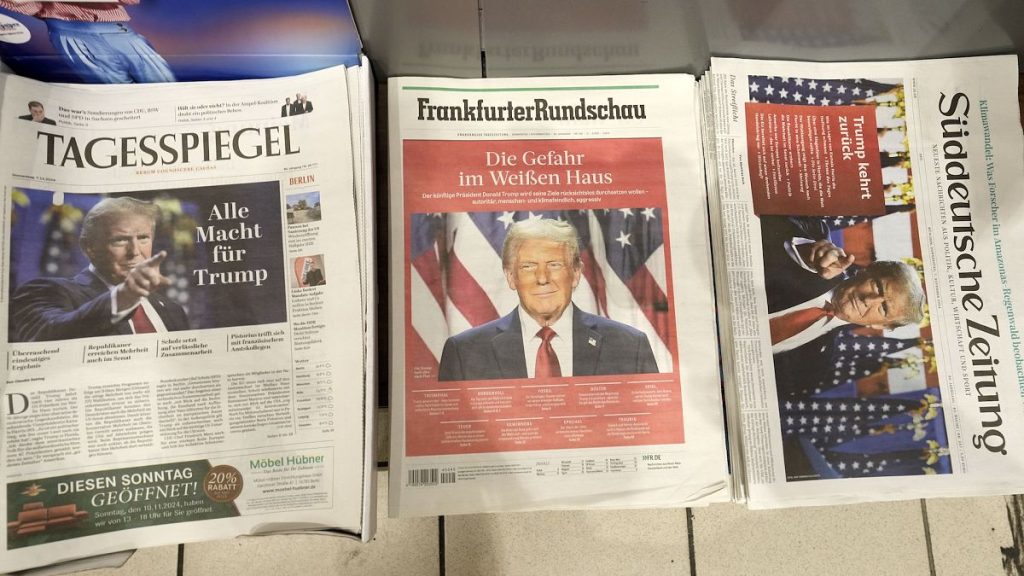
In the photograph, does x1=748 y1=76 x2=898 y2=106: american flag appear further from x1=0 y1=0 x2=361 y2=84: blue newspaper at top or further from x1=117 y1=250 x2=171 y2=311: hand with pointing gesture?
x1=117 y1=250 x2=171 y2=311: hand with pointing gesture

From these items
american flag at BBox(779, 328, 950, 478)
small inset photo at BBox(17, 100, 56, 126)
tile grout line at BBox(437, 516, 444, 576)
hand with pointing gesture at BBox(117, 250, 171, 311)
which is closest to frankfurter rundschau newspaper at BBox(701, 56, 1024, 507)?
american flag at BBox(779, 328, 950, 478)

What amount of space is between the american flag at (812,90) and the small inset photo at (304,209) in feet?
1.40

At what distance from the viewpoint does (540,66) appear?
0.60 m

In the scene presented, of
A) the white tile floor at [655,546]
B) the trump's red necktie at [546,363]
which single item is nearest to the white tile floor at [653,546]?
the white tile floor at [655,546]

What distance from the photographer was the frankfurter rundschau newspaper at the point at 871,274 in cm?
58

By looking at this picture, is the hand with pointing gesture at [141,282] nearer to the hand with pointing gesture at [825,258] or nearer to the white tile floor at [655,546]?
the white tile floor at [655,546]

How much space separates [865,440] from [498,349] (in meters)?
0.35

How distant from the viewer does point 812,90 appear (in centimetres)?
61

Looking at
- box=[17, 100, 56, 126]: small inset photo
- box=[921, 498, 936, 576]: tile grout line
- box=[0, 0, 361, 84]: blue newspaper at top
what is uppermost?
box=[0, 0, 361, 84]: blue newspaper at top

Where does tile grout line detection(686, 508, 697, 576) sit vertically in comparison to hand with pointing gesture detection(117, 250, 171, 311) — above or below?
below

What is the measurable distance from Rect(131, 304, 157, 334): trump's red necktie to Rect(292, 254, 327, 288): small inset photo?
0.13 metres

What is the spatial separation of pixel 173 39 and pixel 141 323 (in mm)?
249

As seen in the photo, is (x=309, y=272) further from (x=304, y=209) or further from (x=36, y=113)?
(x=36, y=113)

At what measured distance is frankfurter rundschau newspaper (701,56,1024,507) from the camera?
577mm
